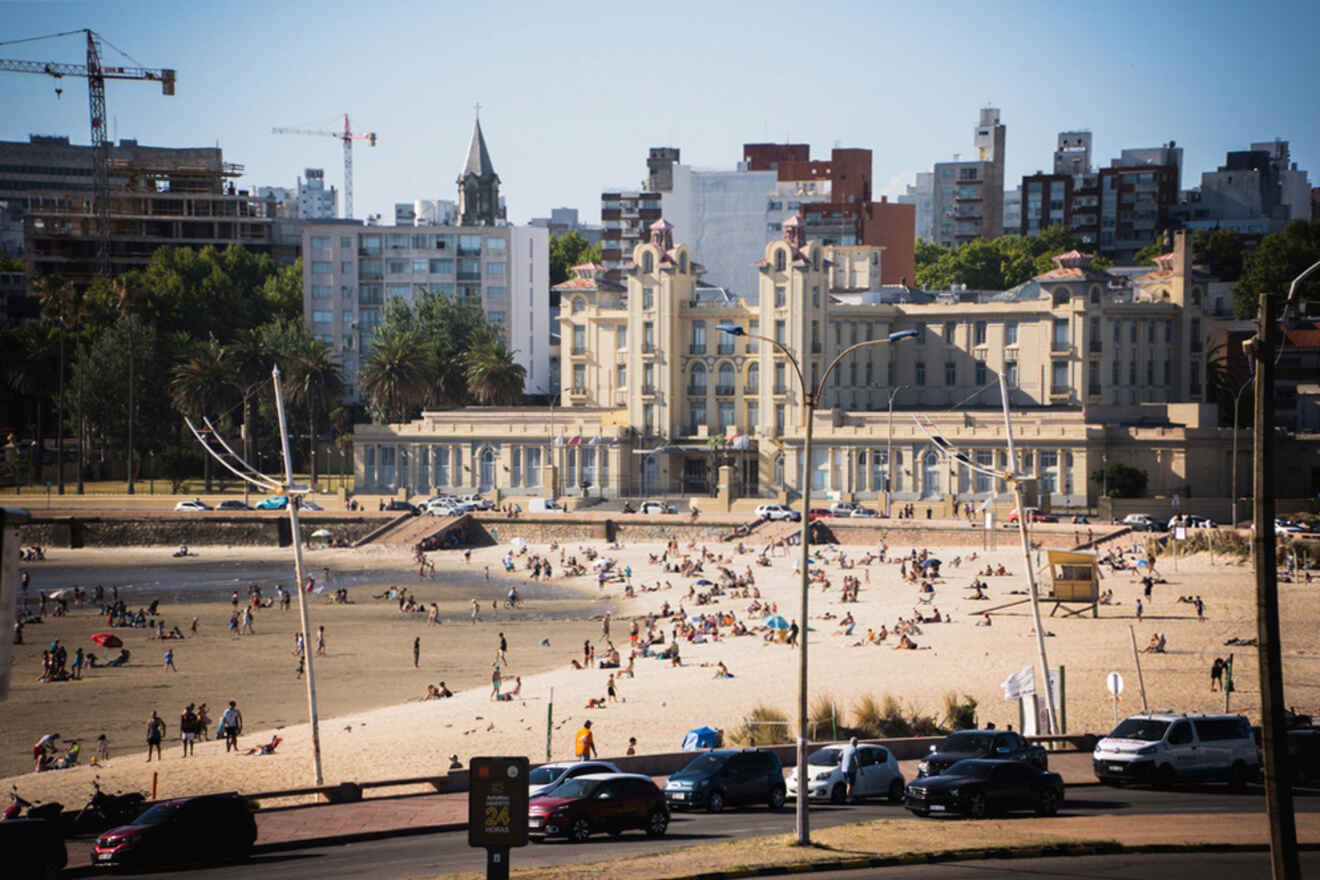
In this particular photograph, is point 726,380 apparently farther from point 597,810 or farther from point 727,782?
point 597,810

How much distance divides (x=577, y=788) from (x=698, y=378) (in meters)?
85.5

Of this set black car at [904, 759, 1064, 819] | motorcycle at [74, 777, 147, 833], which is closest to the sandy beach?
motorcycle at [74, 777, 147, 833]

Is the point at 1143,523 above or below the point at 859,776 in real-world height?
above

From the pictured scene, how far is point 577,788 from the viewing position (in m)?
27.3

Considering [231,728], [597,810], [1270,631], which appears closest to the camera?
[1270,631]

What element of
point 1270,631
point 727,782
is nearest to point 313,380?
point 727,782

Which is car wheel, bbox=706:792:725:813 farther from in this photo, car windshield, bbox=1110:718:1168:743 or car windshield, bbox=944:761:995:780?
car windshield, bbox=1110:718:1168:743

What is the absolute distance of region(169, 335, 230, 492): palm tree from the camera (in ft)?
388

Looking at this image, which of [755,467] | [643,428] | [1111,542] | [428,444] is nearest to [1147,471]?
[1111,542]

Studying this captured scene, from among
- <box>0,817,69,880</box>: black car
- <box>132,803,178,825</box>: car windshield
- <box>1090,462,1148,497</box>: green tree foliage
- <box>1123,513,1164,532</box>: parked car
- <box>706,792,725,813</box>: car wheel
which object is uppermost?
<box>1090,462,1148,497</box>: green tree foliage

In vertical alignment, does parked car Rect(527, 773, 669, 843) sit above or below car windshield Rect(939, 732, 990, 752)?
below

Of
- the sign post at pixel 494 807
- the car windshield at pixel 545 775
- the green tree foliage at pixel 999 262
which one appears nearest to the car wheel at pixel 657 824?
the car windshield at pixel 545 775

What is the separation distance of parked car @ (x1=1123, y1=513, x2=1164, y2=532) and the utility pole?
6861cm

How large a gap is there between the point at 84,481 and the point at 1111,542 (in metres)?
81.3
